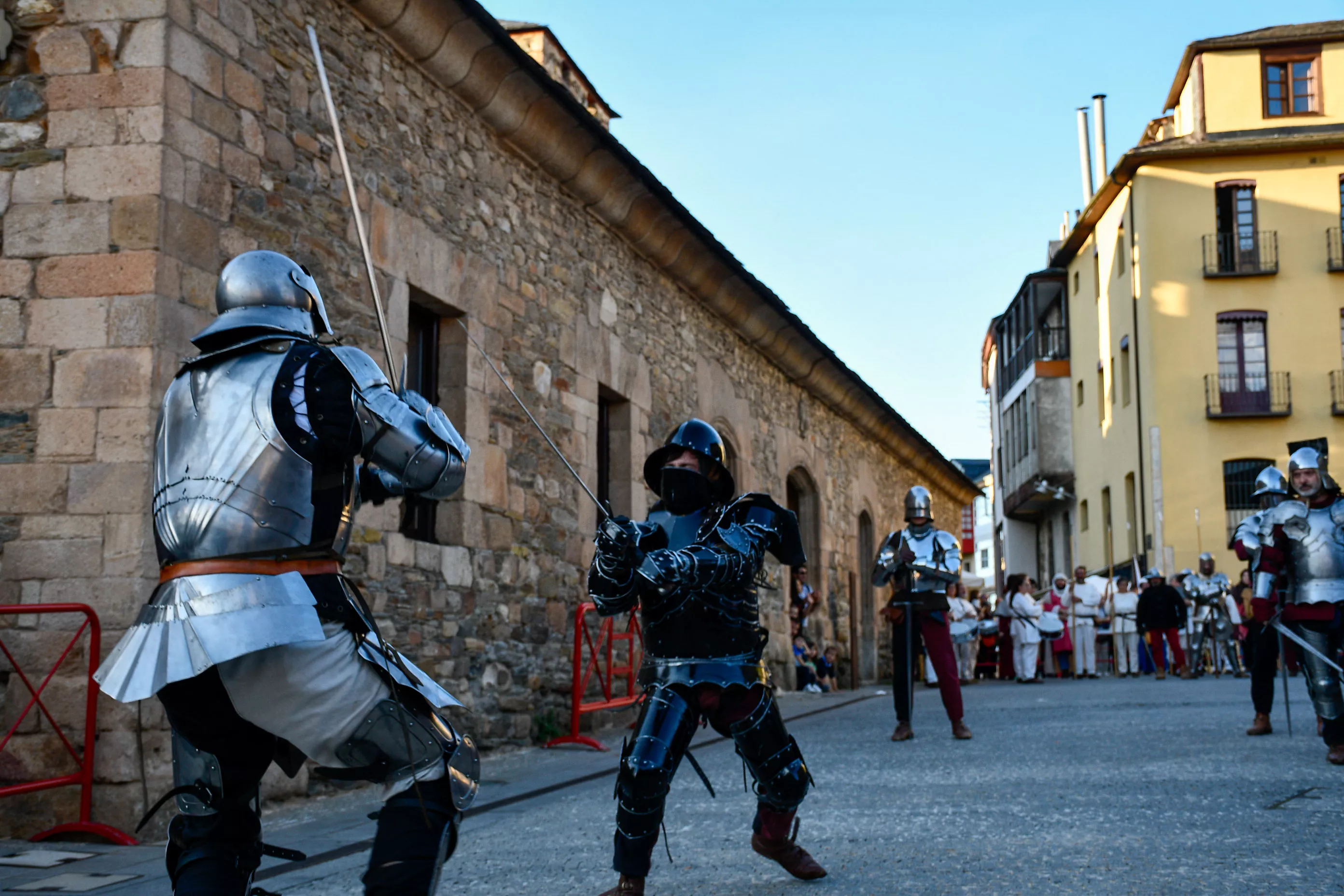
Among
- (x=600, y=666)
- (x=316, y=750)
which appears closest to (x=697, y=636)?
(x=316, y=750)

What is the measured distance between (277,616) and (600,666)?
8.39 metres

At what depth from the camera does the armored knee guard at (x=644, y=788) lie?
4250 mm

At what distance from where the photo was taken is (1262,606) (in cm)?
827

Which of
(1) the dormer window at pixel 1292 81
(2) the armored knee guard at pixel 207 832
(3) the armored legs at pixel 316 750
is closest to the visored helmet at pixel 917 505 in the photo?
(3) the armored legs at pixel 316 750

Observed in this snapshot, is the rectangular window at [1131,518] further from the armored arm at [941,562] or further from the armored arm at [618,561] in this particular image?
the armored arm at [618,561]

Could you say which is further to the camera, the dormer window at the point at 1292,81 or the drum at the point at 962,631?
the dormer window at the point at 1292,81

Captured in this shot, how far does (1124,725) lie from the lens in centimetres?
1036

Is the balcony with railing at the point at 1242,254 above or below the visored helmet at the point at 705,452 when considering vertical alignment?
above

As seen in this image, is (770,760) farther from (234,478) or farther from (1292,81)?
(1292,81)

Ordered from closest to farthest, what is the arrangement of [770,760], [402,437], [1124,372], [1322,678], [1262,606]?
[402,437], [770,760], [1322,678], [1262,606], [1124,372]

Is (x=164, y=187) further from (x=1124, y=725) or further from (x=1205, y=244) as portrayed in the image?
(x=1205, y=244)

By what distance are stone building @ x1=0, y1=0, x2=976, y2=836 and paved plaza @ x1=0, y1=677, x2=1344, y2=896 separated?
3.48 feet

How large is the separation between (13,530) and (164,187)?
1.71 metres

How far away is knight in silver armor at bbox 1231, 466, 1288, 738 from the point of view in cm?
830
